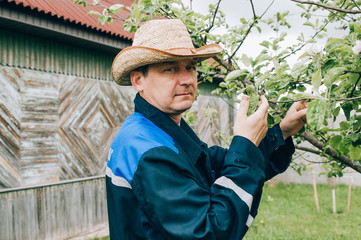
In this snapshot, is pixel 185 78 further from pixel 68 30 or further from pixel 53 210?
pixel 53 210

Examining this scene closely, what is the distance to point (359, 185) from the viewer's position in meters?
10.1

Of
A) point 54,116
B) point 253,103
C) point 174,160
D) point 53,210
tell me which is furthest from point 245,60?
point 53,210

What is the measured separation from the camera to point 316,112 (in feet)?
3.96

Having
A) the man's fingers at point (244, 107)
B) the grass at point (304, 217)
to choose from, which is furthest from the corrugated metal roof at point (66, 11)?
the grass at point (304, 217)

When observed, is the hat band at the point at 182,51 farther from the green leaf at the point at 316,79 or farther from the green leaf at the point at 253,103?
the green leaf at the point at 316,79

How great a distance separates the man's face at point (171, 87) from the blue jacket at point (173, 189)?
13 centimetres

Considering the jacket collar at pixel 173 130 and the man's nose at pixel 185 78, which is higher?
the man's nose at pixel 185 78

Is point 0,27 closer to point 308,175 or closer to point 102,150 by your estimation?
point 102,150

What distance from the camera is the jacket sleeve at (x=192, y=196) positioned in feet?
4.06

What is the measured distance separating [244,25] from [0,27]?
12.4 feet

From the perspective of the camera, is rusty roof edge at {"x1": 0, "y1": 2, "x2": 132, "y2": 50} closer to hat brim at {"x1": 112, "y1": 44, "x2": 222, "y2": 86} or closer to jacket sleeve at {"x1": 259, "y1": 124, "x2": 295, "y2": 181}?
hat brim at {"x1": 112, "y1": 44, "x2": 222, "y2": 86}

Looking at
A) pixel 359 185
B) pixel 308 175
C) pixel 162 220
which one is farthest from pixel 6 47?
pixel 359 185

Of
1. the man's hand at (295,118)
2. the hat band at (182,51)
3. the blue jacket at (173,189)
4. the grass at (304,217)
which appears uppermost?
the hat band at (182,51)

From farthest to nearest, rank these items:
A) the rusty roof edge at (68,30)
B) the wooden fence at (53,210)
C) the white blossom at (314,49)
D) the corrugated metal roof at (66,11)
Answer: the wooden fence at (53,210), the corrugated metal roof at (66,11), the rusty roof edge at (68,30), the white blossom at (314,49)
